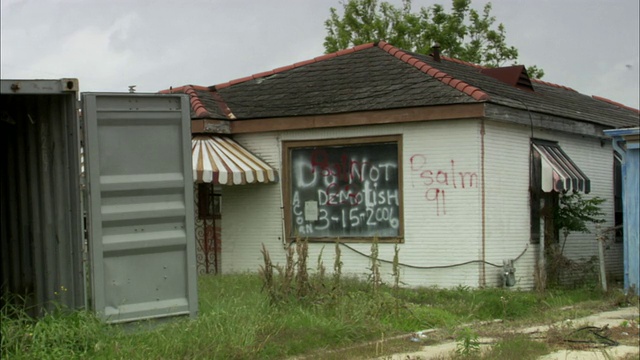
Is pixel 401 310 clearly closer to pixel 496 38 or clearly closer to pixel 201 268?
pixel 201 268

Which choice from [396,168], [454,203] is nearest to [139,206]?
[454,203]

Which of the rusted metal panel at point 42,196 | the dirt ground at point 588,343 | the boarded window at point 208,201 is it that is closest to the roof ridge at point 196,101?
the boarded window at point 208,201

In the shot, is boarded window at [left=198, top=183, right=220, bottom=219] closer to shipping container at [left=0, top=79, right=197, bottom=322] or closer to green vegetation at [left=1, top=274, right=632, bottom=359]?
green vegetation at [left=1, top=274, right=632, bottom=359]

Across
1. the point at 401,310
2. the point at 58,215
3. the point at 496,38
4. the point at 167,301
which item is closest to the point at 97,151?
the point at 58,215

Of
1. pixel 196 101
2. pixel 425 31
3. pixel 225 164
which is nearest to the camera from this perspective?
pixel 225 164

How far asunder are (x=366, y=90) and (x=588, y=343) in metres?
7.56

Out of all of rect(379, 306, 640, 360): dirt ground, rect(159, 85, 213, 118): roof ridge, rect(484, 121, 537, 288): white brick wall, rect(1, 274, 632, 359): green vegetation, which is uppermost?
rect(159, 85, 213, 118): roof ridge

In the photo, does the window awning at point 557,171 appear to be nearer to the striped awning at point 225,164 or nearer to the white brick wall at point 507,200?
the white brick wall at point 507,200

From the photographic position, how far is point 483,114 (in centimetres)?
1516

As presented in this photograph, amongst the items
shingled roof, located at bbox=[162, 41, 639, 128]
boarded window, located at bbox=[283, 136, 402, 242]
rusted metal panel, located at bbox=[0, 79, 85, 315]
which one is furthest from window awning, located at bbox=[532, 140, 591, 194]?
rusted metal panel, located at bbox=[0, 79, 85, 315]

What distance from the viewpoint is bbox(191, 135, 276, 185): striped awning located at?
16.5 metres

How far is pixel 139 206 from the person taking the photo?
9172mm

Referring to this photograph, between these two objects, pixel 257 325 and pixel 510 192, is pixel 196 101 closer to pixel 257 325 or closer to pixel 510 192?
pixel 510 192

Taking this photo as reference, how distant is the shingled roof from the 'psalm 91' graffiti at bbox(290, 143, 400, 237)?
2.75 feet
